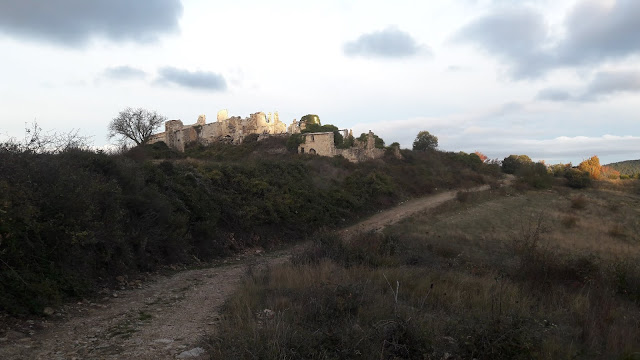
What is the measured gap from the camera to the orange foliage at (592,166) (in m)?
48.0

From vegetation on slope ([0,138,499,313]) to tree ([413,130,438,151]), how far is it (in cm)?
3585

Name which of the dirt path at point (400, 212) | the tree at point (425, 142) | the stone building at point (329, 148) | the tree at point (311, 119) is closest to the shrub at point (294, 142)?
the stone building at point (329, 148)

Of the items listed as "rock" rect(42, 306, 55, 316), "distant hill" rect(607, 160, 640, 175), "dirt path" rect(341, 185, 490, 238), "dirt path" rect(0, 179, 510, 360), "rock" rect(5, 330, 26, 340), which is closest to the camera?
"dirt path" rect(0, 179, 510, 360)

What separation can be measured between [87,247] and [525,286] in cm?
961

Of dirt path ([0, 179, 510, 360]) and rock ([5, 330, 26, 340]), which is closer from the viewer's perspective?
dirt path ([0, 179, 510, 360])

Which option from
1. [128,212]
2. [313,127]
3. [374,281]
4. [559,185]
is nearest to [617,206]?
[559,185]

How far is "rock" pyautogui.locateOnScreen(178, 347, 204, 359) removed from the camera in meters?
4.95

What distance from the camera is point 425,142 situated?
60000 mm

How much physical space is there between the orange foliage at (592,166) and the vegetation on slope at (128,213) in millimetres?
Answer: 35814

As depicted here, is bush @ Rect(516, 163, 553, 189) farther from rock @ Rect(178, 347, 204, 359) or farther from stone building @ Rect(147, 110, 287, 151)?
rock @ Rect(178, 347, 204, 359)

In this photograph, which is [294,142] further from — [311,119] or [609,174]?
[609,174]

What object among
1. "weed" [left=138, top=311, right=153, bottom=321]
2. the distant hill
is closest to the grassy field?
"weed" [left=138, top=311, right=153, bottom=321]

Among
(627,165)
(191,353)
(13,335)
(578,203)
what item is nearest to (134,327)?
(13,335)

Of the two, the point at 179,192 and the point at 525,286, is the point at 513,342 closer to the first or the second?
the point at 525,286
